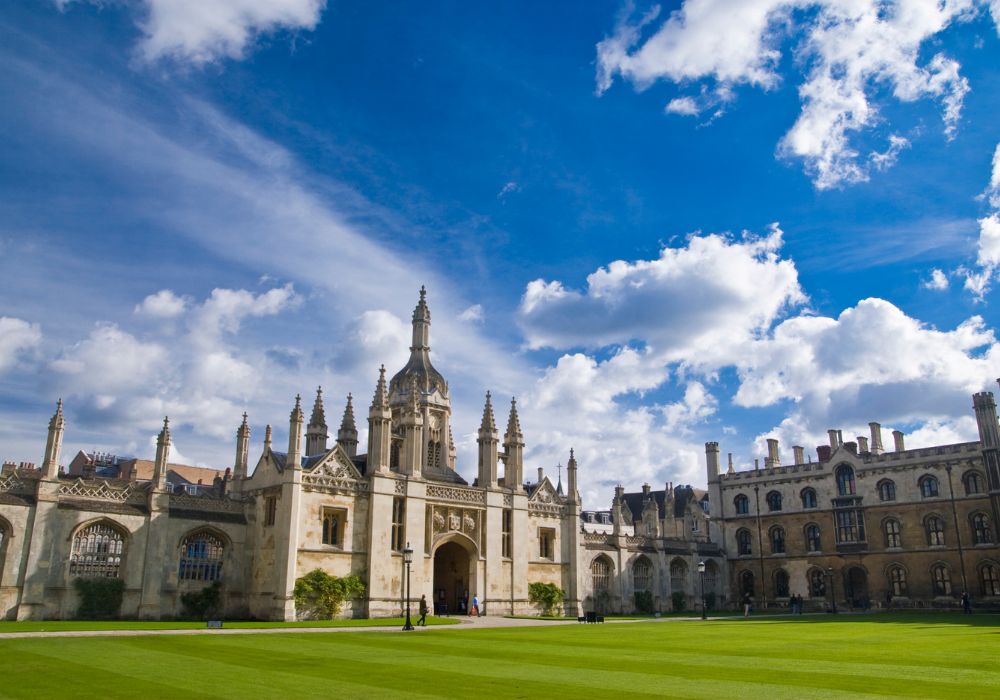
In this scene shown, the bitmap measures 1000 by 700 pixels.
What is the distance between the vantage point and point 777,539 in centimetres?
6372

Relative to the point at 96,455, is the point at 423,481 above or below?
below

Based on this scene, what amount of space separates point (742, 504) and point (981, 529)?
17.4 meters

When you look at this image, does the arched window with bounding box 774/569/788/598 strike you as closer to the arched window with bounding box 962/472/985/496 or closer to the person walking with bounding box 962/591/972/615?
the person walking with bounding box 962/591/972/615

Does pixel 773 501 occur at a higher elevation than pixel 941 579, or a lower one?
higher

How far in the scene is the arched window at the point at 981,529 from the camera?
176 feet

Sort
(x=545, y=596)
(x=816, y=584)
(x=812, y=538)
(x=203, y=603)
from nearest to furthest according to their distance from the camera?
1. (x=203, y=603)
2. (x=545, y=596)
3. (x=816, y=584)
4. (x=812, y=538)

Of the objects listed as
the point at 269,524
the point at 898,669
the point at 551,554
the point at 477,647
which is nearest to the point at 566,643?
the point at 477,647

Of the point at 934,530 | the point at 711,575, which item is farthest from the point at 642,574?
the point at 934,530

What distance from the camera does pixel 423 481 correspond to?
4466cm

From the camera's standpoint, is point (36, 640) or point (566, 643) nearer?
point (36, 640)

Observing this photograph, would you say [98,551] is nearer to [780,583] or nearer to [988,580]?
[780,583]

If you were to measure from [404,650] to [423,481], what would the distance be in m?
24.4

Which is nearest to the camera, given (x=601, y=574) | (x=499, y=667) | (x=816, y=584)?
(x=499, y=667)

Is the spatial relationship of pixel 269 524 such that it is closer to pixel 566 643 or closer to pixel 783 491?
pixel 566 643
